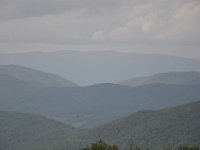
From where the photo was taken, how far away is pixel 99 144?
302ft

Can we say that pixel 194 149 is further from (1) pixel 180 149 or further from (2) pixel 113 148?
(2) pixel 113 148

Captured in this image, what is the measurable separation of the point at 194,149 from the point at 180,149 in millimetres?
2628

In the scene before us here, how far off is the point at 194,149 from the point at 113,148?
17065 millimetres

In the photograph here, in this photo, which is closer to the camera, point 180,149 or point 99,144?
point 99,144

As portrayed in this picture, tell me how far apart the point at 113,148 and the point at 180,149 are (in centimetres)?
1537

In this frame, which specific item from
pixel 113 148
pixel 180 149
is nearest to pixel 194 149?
pixel 180 149

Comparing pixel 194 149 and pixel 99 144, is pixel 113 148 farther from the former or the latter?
pixel 194 149

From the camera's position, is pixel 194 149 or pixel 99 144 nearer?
pixel 99 144

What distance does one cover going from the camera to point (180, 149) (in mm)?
102625

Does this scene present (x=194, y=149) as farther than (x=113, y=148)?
Yes

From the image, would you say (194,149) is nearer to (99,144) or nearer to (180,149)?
(180,149)

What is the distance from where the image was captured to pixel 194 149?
10175cm

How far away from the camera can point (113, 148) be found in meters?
94.2

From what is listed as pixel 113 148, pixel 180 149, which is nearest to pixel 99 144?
pixel 113 148
